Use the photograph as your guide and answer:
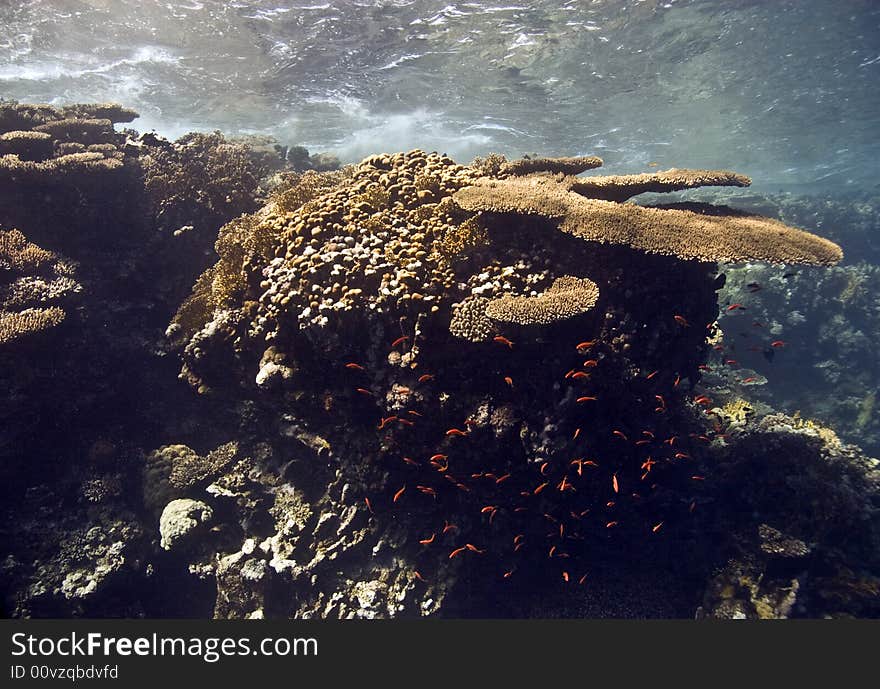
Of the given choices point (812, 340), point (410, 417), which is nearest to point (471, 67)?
point (812, 340)

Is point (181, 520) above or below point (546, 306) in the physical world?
below

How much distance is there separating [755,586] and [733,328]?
11998 mm

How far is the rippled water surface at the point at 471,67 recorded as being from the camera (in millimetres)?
16641

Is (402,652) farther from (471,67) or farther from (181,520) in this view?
(471,67)

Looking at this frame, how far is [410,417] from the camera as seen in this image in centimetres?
536

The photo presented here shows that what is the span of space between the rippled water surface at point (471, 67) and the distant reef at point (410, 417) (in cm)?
1297

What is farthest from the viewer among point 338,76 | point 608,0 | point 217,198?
point 338,76

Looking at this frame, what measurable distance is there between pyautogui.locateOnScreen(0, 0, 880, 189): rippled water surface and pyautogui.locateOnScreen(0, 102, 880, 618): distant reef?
1297cm

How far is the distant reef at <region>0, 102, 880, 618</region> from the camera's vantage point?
17.5 feet

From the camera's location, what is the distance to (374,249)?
5.69 metres

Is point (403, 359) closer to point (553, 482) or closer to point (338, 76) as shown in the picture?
point (553, 482)

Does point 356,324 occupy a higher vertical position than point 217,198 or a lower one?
lower

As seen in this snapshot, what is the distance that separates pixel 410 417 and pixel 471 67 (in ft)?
68.8

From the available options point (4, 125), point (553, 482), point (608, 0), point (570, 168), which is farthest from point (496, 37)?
point (553, 482)
